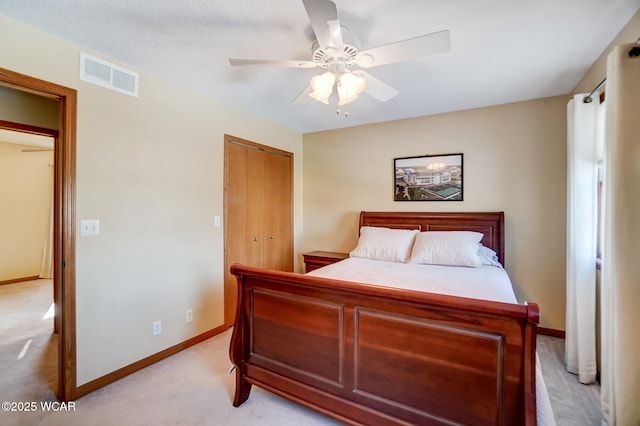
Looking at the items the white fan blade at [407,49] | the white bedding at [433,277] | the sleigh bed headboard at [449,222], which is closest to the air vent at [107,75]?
the white fan blade at [407,49]

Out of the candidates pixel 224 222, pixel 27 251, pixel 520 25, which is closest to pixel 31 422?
pixel 224 222

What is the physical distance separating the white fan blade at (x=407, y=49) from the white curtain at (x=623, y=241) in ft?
3.48

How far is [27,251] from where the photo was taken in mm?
5004

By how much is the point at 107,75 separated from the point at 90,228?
1170 mm

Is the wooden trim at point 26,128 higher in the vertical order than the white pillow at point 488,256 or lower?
higher

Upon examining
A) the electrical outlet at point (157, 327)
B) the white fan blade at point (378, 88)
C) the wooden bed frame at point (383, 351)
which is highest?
the white fan blade at point (378, 88)

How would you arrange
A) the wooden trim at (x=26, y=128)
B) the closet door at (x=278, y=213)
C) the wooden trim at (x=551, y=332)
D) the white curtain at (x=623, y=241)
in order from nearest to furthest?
1. the white curtain at (x=623, y=241)
2. the wooden trim at (x=26, y=128)
3. the wooden trim at (x=551, y=332)
4. the closet door at (x=278, y=213)

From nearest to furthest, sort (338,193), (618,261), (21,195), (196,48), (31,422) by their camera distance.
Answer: (618,261) < (31,422) < (196,48) < (338,193) < (21,195)

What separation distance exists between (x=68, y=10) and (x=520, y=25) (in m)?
2.74

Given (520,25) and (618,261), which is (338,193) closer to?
(520,25)

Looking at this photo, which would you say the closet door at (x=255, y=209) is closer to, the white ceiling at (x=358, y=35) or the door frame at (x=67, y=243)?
the white ceiling at (x=358, y=35)

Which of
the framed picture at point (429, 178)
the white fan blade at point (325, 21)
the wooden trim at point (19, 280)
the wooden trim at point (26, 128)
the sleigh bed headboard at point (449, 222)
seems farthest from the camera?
the wooden trim at point (19, 280)

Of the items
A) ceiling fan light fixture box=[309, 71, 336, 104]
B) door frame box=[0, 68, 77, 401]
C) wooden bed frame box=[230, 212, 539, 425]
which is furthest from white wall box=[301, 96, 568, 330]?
door frame box=[0, 68, 77, 401]

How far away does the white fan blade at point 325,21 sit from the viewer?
4.10 feet
